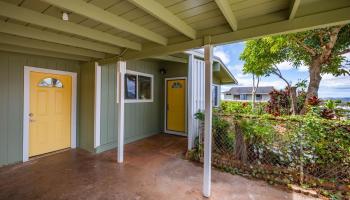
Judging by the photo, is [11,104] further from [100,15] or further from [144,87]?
[144,87]

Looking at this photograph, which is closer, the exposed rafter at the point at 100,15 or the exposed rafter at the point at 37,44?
the exposed rafter at the point at 100,15

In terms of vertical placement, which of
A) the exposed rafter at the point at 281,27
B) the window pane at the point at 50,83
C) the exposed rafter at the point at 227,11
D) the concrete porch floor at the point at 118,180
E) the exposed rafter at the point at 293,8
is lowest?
the concrete porch floor at the point at 118,180

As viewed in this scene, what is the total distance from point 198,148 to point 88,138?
2803 mm

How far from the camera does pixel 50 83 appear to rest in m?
4.21

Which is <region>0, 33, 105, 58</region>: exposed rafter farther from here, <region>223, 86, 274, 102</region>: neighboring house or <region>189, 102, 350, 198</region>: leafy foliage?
<region>223, 86, 274, 102</region>: neighboring house

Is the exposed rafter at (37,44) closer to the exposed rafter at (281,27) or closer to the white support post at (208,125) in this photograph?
the exposed rafter at (281,27)

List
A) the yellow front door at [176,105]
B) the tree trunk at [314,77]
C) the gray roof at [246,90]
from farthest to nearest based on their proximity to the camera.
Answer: the gray roof at [246,90] < the yellow front door at [176,105] < the tree trunk at [314,77]

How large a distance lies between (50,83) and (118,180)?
2.91 meters

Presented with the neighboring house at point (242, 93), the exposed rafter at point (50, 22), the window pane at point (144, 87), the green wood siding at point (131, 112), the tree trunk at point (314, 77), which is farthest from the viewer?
the neighboring house at point (242, 93)

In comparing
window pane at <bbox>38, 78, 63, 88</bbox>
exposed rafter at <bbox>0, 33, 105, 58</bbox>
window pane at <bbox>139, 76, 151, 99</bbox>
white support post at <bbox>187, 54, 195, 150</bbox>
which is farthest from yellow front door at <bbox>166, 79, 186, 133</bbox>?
window pane at <bbox>38, 78, 63, 88</bbox>

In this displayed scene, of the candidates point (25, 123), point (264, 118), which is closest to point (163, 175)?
point (264, 118)

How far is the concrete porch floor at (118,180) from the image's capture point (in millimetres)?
2611

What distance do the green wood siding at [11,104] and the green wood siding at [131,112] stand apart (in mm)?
1576

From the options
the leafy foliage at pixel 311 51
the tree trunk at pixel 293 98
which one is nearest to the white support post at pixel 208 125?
the leafy foliage at pixel 311 51
